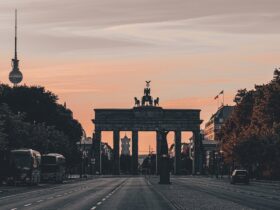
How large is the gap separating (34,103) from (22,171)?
158 ft

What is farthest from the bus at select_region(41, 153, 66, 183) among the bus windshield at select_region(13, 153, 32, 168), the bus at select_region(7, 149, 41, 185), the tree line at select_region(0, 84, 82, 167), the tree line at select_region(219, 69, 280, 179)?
the tree line at select_region(219, 69, 280, 179)

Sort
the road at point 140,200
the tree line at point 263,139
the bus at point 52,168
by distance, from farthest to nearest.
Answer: the tree line at point 263,139
the bus at point 52,168
the road at point 140,200

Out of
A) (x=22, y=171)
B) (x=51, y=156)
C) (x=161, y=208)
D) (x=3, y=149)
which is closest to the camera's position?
(x=161, y=208)

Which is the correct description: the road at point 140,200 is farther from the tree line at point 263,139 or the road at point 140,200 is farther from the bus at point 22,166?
the tree line at point 263,139

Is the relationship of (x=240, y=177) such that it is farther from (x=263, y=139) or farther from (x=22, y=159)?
→ (x=22, y=159)

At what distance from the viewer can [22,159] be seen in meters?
83.3

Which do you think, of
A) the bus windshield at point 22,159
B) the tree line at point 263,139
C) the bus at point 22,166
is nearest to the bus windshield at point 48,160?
the bus at point 22,166

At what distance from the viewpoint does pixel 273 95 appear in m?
104

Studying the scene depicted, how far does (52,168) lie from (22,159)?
59.2 feet

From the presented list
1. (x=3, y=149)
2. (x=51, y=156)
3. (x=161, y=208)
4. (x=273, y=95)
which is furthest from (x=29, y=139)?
(x=161, y=208)

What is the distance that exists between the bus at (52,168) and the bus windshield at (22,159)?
16.7 meters

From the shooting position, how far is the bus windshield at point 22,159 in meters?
83.0

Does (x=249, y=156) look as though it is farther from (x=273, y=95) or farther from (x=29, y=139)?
(x=29, y=139)

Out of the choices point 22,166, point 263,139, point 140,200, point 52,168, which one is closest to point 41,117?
point 52,168
